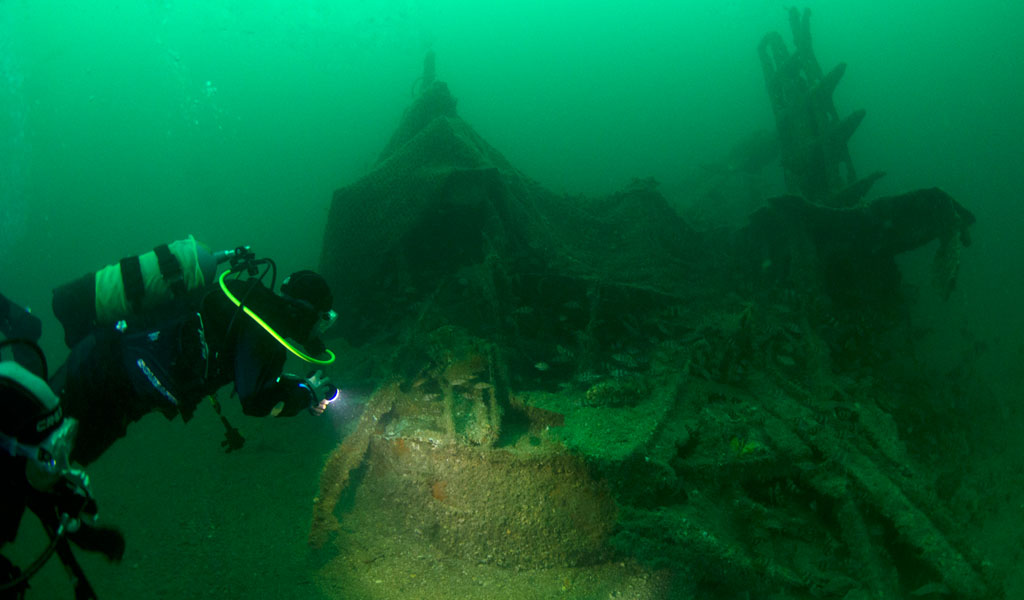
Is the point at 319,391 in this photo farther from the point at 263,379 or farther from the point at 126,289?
the point at 126,289

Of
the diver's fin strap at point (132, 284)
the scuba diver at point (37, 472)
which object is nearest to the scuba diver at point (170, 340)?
the diver's fin strap at point (132, 284)

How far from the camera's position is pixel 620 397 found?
4.67 m

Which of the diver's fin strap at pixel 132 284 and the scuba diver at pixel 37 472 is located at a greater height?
the diver's fin strap at pixel 132 284

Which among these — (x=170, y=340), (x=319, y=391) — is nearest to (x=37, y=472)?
(x=170, y=340)

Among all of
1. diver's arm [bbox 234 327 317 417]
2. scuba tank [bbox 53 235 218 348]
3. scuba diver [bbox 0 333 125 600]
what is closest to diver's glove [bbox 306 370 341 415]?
diver's arm [bbox 234 327 317 417]

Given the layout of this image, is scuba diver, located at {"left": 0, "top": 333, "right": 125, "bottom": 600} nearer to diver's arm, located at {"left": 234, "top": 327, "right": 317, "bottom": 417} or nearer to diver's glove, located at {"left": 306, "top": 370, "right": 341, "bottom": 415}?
diver's arm, located at {"left": 234, "top": 327, "right": 317, "bottom": 417}

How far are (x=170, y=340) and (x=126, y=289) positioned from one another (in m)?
0.45

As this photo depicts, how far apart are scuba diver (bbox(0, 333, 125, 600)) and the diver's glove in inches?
52.6

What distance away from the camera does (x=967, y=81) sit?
6569 cm

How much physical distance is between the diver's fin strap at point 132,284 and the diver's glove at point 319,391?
1157mm

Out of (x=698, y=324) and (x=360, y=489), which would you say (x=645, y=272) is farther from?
(x=360, y=489)

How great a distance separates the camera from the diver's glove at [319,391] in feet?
11.1

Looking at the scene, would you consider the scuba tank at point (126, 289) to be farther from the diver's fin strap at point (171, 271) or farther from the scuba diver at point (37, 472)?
the scuba diver at point (37, 472)

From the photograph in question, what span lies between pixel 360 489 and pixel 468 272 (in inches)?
122
